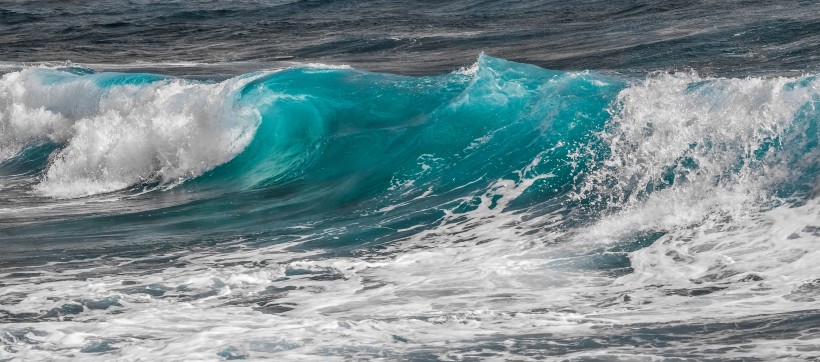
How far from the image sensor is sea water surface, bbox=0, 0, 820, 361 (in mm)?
4891

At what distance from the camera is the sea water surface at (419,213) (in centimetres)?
489

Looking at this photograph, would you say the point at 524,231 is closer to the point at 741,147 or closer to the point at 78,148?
the point at 741,147

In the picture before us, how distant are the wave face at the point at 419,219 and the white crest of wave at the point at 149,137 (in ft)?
0.08

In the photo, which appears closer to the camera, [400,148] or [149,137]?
[400,148]

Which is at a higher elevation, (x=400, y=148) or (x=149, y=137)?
(x=149, y=137)

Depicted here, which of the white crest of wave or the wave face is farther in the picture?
the white crest of wave

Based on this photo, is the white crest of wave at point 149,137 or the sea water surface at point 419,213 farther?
the white crest of wave at point 149,137

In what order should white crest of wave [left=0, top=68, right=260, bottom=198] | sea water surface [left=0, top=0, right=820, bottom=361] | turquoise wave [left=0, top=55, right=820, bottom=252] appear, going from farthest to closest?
white crest of wave [left=0, top=68, right=260, bottom=198]
turquoise wave [left=0, top=55, right=820, bottom=252]
sea water surface [left=0, top=0, right=820, bottom=361]

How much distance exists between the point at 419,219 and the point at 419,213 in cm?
16

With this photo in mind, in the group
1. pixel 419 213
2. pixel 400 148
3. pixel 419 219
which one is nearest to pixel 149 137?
pixel 400 148

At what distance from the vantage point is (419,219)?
7531 mm

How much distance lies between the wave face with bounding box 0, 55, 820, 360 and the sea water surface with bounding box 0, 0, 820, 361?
2 cm

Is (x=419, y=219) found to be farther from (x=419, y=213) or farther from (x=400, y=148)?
(x=400, y=148)

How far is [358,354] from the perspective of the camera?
15.1ft
